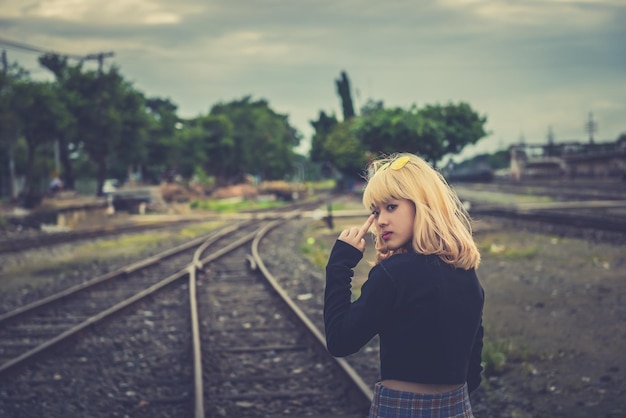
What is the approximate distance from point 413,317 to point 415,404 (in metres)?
0.26

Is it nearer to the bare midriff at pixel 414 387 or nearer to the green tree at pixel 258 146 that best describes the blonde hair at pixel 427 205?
the bare midriff at pixel 414 387

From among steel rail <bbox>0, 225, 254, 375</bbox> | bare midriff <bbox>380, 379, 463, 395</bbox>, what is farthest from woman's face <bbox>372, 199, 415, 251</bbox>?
steel rail <bbox>0, 225, 254, 375</bbox>

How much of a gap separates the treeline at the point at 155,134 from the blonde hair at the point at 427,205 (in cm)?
1608

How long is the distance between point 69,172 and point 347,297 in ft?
136

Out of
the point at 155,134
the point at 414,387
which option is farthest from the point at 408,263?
the point at 155,134

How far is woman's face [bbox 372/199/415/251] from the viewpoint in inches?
78.5

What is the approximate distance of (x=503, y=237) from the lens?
701 inches

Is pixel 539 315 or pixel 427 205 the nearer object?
pixel 427 205

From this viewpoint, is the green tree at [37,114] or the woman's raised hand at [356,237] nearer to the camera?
the woman's raised hand at [356,237]

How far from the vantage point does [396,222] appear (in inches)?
78.7

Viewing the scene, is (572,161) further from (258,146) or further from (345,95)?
(258,146)

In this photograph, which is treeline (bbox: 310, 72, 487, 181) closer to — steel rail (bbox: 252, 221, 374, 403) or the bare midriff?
steel rail (bbox: 252, 221, 374, 403)

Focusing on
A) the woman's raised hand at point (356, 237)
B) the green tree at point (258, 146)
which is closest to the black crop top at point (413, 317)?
the woman's raised hand at point (356, 237)

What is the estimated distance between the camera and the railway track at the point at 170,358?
17.7 ft
